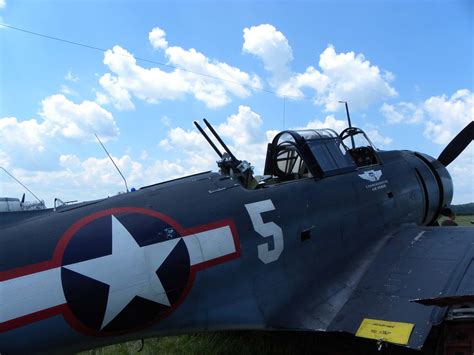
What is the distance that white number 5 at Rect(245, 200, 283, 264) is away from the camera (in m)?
4.02

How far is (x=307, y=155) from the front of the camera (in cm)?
531

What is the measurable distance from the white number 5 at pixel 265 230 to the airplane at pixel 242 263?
1cm

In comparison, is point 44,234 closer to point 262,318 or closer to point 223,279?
point 223,279

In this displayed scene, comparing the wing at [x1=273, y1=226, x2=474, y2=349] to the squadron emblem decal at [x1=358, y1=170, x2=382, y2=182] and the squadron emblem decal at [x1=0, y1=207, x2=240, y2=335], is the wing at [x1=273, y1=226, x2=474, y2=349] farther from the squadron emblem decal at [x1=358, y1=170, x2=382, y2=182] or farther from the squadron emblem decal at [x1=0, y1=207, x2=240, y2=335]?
the squadron emblem decal at [x1=0, y1=207, x2=240, y2=335]

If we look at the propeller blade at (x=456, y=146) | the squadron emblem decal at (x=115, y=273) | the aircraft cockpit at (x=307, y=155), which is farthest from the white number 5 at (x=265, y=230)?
the propeller blade at (x=456, y=146)

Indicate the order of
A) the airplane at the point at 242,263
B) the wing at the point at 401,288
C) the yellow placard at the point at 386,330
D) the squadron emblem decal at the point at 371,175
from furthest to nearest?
the squadron emblem decal at the point at 371,175
the wing at the point at 401,288
the yellow placard at the point at 386,330
the airplane at the point at 242,263

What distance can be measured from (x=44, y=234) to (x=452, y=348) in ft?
11.5

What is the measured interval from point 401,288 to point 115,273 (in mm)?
2934

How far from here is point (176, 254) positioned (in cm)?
337

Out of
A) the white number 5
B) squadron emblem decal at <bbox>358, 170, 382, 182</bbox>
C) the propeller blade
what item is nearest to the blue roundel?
the white number 5

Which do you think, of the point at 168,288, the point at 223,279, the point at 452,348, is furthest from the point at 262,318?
the point at 452,348

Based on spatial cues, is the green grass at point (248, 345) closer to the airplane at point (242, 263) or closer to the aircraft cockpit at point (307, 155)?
the airplane at point (242, 263)

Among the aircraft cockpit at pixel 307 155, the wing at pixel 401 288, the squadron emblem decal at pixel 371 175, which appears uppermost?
the aircraft cockpit at pixel 307 155

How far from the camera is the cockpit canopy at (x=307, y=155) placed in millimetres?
5285
